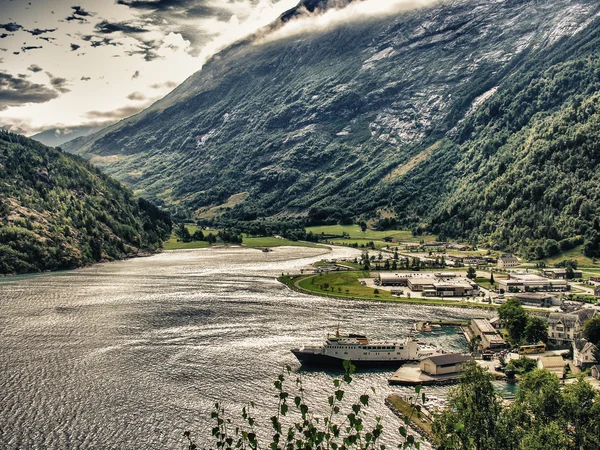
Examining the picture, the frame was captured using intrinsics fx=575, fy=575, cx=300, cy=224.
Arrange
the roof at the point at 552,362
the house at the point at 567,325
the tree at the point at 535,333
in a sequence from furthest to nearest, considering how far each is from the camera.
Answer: the tree at the point at 535,333, the house at the point at 567,325, the roof at the point at 552,362

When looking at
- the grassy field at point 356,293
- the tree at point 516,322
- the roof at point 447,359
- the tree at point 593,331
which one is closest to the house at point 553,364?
the tree at point 593,331

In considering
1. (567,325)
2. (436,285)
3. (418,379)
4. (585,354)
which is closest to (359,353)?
(418,379)

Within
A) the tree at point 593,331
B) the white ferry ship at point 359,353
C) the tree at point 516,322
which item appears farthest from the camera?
the tree at point 516,322

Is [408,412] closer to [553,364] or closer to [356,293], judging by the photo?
[553,364]

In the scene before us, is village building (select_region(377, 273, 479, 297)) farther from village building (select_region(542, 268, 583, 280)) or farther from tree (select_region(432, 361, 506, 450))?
tree (select_region(432, 361, 506, 450))

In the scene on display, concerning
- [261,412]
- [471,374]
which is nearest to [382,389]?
[261,412]

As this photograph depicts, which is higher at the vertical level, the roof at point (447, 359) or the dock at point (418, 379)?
the roof at point (447, 359)

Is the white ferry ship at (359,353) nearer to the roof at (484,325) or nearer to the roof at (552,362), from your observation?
the roof at (552,362)

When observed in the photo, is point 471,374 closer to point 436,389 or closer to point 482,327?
point 436,389
